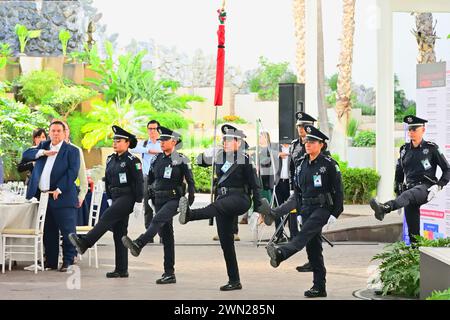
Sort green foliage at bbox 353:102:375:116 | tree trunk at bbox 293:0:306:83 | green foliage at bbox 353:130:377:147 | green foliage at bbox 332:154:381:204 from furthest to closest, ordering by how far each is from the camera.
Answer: green foliage at bbox 353:102:375:116
green foliage at bbox 353:130:377:147
tree trunk at bbox 293:0:306:83
green foliage at bbox 332:154:381:204

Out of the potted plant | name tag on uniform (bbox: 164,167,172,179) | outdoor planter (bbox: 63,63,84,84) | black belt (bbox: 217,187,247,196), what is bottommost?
black belt (bbox: 217,187,247,196)

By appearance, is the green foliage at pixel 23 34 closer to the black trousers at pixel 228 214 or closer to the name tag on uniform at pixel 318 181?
the black trousers at pixel 228 214

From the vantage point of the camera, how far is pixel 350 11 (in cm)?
3128

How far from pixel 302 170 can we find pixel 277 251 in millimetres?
780

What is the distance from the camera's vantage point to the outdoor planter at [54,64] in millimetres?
38281

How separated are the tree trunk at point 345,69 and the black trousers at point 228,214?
20.9 metres

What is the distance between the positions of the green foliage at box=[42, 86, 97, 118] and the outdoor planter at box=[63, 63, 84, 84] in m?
1.46

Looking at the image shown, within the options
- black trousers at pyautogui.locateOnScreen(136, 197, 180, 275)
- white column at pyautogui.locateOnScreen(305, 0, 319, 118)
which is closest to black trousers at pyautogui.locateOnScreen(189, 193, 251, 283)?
black trousers at pyautogui.locateOnScreen(136, 197, 180, 275)

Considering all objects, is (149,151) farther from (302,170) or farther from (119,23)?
(119,23)

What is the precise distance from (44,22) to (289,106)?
30.9 meters

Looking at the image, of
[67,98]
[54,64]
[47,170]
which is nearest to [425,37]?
[67,98]

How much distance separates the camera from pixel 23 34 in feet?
139

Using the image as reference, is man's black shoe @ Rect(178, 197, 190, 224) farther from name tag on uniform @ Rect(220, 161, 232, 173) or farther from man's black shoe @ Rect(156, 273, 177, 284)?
man's black shoe @ Rect(156, 273, 177, 284)

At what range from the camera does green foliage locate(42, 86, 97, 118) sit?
1425 inches
